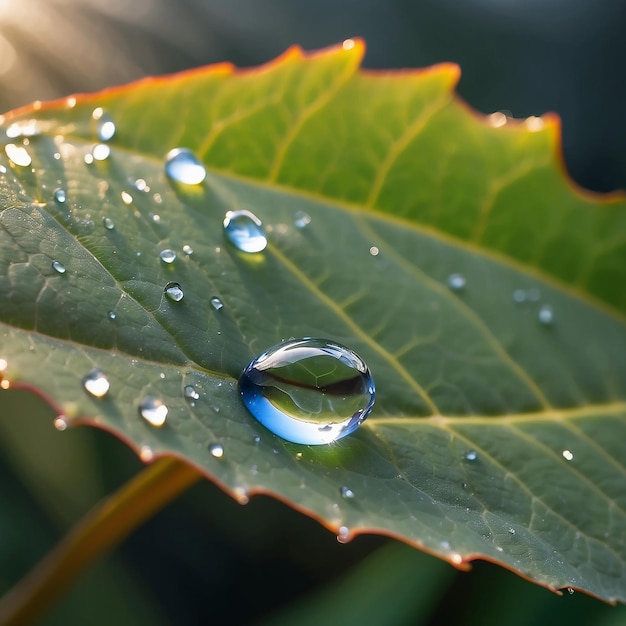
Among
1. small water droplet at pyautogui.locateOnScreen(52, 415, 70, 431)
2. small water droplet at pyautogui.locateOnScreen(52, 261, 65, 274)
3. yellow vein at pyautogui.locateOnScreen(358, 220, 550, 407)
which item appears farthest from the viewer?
A: yellow vein at pyautogui.locateOnScreen(358, 220, 550, 407)

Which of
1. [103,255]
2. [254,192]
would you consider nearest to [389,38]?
[254,192]

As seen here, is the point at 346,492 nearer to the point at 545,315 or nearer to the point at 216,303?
the point at 216,303

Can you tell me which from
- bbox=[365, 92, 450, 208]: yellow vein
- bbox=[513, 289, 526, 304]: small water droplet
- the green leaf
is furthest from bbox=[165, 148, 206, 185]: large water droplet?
bbox=[513, 289, 526, 304]: small water droplet

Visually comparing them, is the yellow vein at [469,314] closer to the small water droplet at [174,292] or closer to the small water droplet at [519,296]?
the small water droplet at [519,296]

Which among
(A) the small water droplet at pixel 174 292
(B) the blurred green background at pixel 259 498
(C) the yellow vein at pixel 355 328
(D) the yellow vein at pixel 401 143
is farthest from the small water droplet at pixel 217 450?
(B) the blurred green background at pixel 259 498

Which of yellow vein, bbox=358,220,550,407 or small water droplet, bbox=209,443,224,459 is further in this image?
yellow vein, bbox=358,220,550,407

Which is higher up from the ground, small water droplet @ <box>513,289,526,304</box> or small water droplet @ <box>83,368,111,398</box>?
small water droplet @ <box>83,368,111,398</box>

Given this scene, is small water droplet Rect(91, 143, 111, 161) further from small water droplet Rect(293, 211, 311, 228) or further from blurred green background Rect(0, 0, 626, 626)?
blurred green background Rect(0, 0, 626, 626)
